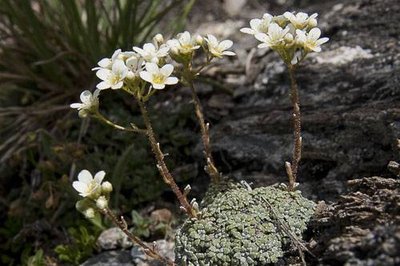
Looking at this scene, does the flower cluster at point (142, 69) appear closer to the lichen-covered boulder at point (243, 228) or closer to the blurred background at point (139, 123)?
the lichen-covered boulder at point (243, 228)

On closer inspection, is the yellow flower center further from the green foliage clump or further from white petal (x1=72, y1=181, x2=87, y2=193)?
the green foliage clump

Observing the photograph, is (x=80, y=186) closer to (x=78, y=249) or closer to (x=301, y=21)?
(x=78, y=249)

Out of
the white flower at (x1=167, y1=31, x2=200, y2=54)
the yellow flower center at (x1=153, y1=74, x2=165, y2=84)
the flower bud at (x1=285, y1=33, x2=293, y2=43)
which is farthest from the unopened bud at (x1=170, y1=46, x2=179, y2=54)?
the flower bud at (x1=285, y1=33, x2=293, y2=43)

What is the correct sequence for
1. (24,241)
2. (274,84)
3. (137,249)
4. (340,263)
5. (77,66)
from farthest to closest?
(77,66) → (274,84) → (24,241) → (137,249) → (340,263)

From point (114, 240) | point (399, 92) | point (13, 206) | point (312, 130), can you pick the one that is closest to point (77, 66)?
point (13, 206)

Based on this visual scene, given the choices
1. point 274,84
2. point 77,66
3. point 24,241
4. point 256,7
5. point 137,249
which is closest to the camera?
point 137,249

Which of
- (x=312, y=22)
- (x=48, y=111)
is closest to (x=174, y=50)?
(x=312, y=22)

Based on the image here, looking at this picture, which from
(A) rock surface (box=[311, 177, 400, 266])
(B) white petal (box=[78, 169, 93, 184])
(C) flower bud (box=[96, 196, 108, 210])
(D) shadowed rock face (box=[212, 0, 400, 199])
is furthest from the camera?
(D) shadowed rock face (box=[212, 0, 400, 199])

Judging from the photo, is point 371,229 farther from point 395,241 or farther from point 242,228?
point 242,228
